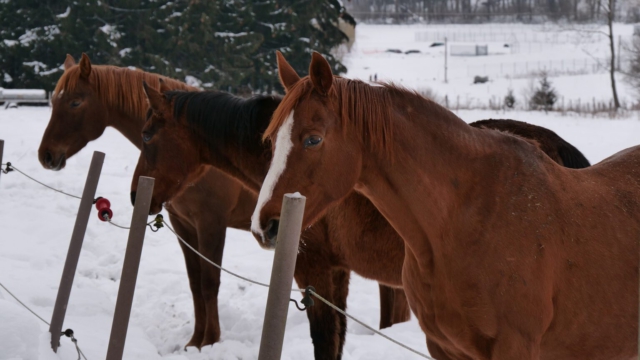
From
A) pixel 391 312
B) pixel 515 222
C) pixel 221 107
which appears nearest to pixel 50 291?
pixel 221 107

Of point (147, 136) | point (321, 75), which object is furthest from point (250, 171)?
point (321, 75)

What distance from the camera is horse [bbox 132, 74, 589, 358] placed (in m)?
4.17

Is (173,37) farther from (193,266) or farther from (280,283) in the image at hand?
(280,283)

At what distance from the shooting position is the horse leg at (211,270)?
545 centimetres

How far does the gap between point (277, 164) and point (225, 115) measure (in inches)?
77.9

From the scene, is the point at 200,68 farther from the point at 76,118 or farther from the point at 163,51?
the point at 76,118

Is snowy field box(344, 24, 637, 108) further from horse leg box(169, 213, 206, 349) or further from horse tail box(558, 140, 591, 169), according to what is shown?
horse tail box(558, 140, 591, 169)

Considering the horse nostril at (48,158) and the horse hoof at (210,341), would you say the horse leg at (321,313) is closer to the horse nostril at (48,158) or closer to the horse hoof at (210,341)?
the horse hoof at (210,341)

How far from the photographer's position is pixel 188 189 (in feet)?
17.7

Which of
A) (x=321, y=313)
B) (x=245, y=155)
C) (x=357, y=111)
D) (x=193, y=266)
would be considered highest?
(x=357, y=111)

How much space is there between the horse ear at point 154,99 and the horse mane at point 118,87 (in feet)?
4.21

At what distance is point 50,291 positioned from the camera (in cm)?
588

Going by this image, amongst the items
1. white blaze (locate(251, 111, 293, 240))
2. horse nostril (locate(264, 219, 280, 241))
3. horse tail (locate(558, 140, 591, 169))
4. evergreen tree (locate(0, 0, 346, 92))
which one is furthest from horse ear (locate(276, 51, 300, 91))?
evergreen tree (locate(0, 0, 346, 92))

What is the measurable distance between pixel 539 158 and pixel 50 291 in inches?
185
